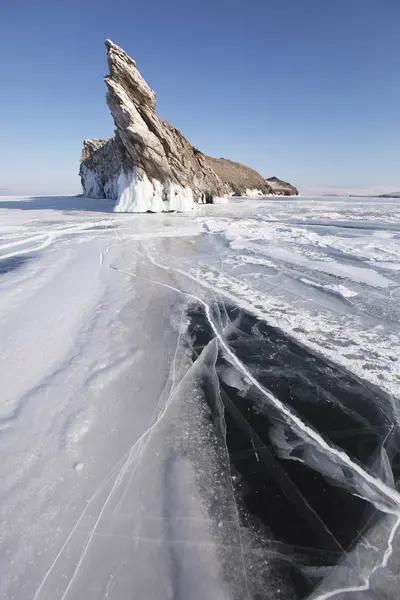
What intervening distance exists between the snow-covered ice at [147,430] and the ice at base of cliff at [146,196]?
17445 mm

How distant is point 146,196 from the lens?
22.5 meters

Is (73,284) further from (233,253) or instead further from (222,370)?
(233,253)

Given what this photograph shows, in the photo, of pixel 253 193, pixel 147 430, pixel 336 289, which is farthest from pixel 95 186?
pixel 147 430

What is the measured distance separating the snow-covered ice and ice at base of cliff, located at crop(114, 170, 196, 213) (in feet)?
57.2

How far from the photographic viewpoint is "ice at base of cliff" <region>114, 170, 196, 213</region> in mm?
22078

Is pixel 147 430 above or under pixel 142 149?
under

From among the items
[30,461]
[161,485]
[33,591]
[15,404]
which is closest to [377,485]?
[161,485]

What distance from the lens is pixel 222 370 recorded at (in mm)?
2922

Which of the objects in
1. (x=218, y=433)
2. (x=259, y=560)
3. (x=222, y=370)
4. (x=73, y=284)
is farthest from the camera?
(x=73, y=284)

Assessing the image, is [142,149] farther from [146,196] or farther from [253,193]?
[253,193]

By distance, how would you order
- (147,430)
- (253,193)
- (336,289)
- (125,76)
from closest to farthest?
(147,430) → (336,289) → (125,76) → (253,193)

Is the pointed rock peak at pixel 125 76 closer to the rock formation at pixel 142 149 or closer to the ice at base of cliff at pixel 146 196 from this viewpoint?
the rock formation at pixel 142 149

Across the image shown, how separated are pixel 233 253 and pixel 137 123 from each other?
56.5 feet

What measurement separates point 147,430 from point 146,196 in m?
22.2
